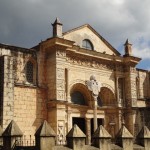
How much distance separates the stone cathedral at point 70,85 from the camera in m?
19.8

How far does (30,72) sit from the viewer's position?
2114 centimetres

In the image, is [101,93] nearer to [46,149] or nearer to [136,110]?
[136,110]

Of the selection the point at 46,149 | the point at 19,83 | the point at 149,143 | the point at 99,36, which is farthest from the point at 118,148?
the point at 99,36

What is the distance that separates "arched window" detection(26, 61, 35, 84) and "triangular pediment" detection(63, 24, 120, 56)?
3.13 meters

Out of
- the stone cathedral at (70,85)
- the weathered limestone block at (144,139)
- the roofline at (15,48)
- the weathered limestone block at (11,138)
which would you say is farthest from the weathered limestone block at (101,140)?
the roofline at (15,48)

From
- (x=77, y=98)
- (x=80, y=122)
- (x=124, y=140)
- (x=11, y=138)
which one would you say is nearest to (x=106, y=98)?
(x=77, y=98)

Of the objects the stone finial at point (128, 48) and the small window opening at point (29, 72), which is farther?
the stone finial at point (128, 48)

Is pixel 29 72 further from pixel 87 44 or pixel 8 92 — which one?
pixel 87 44

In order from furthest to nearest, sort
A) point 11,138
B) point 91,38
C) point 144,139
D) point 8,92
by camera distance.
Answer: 1. point 91,38
2. point 8,92
3. point 144,139
4. point 11,138

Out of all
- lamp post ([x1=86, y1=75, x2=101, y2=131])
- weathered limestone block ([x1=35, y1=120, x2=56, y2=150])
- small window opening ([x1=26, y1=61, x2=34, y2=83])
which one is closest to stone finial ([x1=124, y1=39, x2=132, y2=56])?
lamp post ([x1=86, y1=75, x2=101, y2=131])

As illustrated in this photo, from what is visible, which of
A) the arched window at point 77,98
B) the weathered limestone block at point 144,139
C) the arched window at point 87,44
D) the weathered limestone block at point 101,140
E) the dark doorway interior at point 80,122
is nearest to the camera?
the weathered limestone block at point 101,140

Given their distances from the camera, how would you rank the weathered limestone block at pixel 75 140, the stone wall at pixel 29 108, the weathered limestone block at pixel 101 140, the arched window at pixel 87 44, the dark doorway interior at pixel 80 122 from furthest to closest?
the arched window at pixel 87 44 < the dark doorway interior at pixel 80 122 < the stone wall at pixel 29 108 < the weathered limestone block at pixel 101 140 < the weathered limestone block at pixel 75 140

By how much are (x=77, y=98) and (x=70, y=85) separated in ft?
6.47

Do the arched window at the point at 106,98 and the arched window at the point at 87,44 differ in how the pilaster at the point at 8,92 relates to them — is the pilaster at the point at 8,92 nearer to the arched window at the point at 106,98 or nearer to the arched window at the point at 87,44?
the arched window at the point at 87,44
